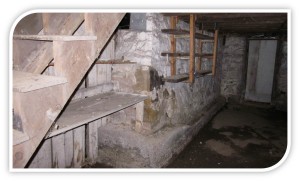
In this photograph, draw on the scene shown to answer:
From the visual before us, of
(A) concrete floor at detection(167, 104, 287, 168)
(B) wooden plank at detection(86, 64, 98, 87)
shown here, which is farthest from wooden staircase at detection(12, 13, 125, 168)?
(A) concrete floor at detection(167, 104, 287, 168)

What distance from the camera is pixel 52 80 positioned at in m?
1.47

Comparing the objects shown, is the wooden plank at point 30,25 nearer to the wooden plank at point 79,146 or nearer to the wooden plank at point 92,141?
the wooden plank at point 79,146

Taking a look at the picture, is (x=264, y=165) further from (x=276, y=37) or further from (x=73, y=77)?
(x=276, y=37)

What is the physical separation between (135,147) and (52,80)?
76.1 inches

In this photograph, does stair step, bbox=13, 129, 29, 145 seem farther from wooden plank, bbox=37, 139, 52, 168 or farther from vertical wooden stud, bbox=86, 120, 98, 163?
vertical wooden stud, bbox=86, 120, 98, 163

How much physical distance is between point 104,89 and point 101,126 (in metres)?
0.56

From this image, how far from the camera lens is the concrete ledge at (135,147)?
3119 millimetres

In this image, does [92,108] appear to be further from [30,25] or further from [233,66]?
[233,66]

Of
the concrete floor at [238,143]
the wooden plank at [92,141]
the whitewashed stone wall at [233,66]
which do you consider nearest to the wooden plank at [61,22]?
the wooden plank at [92,141]

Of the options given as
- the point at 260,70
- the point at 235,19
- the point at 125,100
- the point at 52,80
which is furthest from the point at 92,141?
the point at 260,70

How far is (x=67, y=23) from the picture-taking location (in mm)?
1774

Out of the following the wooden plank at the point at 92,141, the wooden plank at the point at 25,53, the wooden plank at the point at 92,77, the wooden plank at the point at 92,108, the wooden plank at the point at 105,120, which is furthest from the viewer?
the wooden plank at the point at 105,120

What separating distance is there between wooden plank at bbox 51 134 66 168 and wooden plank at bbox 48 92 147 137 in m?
0.49
